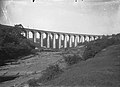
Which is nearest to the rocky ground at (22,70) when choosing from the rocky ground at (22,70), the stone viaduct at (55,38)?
the rocky ground at (22,70)

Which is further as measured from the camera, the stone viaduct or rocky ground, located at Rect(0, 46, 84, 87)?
the stone viaduct

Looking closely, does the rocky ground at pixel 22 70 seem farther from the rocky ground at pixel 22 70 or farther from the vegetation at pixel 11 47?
the vegetation at pixel 11 47

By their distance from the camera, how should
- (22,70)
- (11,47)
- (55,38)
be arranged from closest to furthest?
1. (22,70)
2. (11,47)
3. (55,38)

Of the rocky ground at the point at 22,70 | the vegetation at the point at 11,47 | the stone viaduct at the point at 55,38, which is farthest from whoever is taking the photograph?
the stone viaduct at the point at 55,38

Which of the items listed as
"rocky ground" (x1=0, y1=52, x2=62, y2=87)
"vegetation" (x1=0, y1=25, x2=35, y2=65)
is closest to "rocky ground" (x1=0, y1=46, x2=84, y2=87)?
"rocky ground" (x1=0, y1=52, x2=62, y2=87)

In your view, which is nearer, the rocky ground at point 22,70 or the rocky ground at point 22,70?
the rocky ground at point 22,70

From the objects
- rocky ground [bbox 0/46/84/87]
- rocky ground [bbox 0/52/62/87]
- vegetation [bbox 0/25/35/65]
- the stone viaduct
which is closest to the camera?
rocky ground [bbox 0/46/84/87]

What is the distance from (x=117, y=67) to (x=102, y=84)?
20.4 ft

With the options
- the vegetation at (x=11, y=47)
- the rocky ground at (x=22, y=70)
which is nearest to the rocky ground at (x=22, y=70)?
the rocky ground at (x=22, y=70)

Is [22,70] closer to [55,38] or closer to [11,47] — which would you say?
[11,47]

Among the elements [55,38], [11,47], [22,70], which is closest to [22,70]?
[22,70]

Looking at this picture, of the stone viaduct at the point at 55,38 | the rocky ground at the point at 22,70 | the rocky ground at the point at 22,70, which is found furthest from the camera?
the stone viaduct at the point at 55,38

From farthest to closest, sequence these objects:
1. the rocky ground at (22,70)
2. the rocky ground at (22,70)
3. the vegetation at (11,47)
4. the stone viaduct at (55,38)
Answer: the stone viaduct at (55,38) → the vegetation at (11,47) → the rocky ground at (22,70) → the rocky ground at (22,70)

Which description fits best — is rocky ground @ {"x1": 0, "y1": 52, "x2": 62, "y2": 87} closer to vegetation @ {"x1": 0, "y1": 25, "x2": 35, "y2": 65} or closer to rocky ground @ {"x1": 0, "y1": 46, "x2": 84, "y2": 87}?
rocky ground @ {"x1": 0, "y1": 46, "x2": 84, "y2": 87}
